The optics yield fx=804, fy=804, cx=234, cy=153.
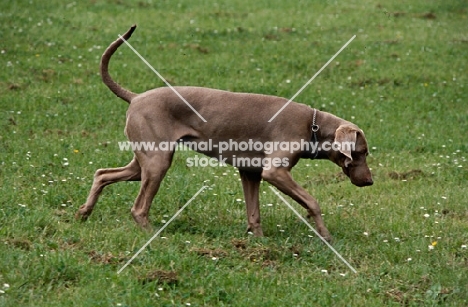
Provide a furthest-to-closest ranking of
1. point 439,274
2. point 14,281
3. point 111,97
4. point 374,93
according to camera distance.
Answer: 1. point 374,93
2. point 111,97
3. point 439,274
4. point 14,281

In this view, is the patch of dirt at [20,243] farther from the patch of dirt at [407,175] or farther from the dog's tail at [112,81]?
the patch of dirt at [407,175]

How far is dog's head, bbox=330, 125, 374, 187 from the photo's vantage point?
7.52 metres

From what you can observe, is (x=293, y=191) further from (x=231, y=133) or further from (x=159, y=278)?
(x=159, y=278)

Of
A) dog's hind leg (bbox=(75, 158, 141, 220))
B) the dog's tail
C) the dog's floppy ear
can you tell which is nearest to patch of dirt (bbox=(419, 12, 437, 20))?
the dog's floppy ear

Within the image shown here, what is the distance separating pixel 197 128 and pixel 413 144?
456 cm

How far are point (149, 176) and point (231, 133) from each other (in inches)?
35.4

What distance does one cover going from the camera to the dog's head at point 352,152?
752cm

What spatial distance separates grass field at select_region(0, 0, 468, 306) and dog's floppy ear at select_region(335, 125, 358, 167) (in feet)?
2.75

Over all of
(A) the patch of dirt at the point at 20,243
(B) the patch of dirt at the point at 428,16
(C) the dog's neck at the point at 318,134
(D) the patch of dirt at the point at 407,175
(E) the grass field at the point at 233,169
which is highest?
(C) the dog's neck at the point at 318,134

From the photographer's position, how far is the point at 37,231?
7070 mm

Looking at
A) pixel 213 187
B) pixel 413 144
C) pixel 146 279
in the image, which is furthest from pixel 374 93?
pixel 146 279

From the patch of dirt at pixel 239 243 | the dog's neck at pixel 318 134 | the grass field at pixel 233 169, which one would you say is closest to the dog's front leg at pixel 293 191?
the grass field at pixel 233 169

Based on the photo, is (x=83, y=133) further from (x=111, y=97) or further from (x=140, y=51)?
(x=140, y=51)

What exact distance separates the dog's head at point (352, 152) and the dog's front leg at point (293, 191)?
1.75 ft
